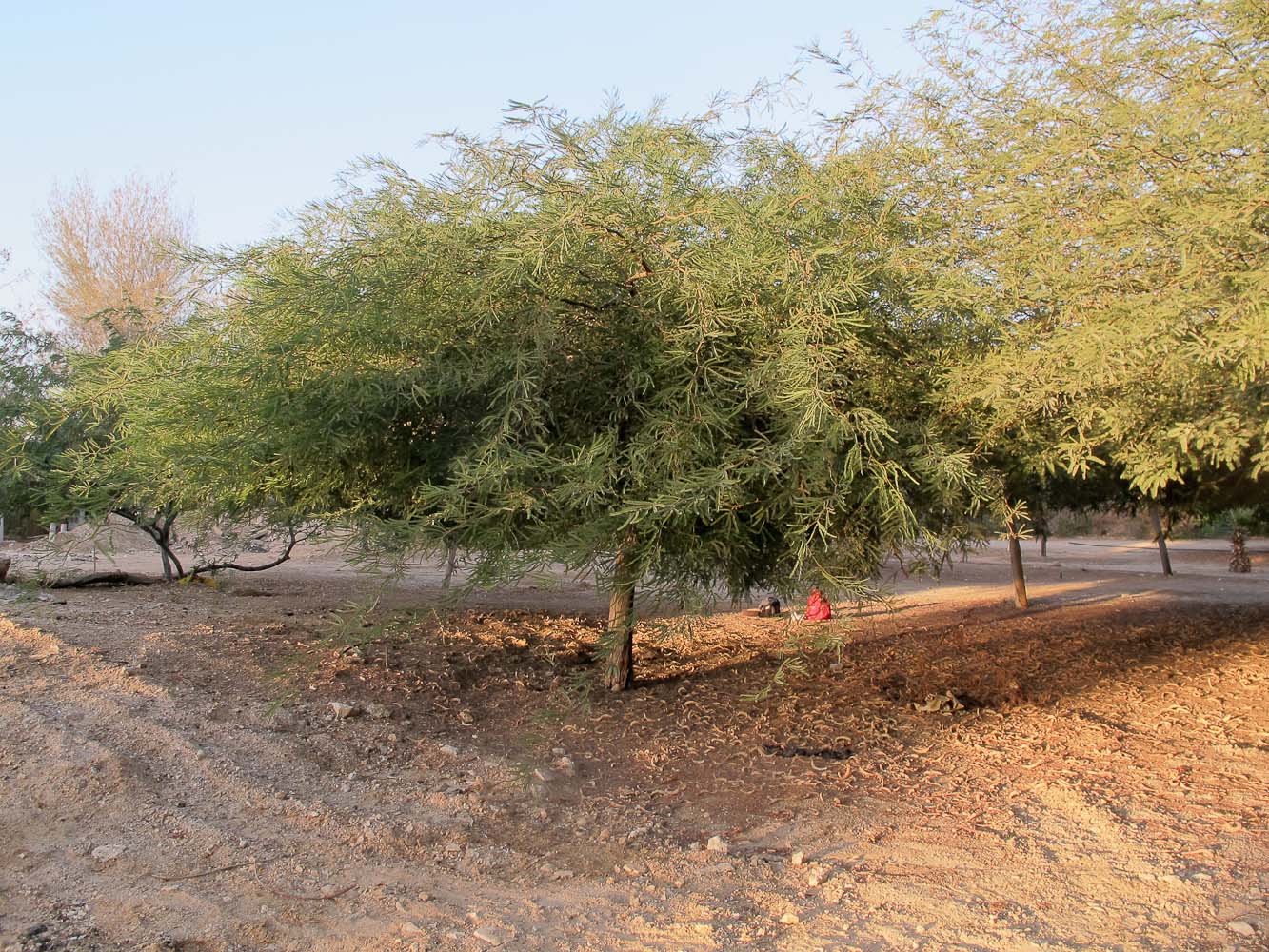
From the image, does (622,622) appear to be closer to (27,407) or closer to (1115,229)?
(1115,229)

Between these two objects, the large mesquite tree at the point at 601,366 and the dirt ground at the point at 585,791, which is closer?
the dirt ground at the point at 585,791

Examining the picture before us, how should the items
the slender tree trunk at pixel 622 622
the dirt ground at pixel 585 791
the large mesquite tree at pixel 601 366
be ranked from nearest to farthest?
1. the dirt ground at pixel 585 791
2. the large mesquite tree at pixel 601 366
3. the slender tree trunk at pixel 622 622

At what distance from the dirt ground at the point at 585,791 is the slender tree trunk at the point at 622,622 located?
17 cm

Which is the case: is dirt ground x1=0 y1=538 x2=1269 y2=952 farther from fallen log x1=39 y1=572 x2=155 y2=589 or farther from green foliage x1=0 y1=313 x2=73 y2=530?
fallen log x1=39 y1=572 x2=155 y2=589

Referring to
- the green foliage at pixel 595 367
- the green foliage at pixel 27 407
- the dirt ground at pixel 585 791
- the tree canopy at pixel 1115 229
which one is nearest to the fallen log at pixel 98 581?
the green foliage at pixel 27 407

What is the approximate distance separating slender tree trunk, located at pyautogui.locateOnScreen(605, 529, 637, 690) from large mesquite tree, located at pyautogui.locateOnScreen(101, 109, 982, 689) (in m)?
0.06

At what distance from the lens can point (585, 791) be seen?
242 inches

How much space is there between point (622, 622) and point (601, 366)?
195 centimetres

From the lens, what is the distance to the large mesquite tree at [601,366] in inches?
219

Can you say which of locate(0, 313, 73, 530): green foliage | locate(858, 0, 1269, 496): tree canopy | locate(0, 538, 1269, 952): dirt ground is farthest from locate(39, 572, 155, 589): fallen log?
locate(858, 0, 1269, 496): tree canopy

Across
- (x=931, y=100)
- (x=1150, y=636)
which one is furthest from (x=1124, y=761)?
(x=1150, y=636)

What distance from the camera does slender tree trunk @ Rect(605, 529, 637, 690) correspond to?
6156 millimetres

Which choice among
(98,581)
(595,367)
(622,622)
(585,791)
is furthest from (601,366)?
(98,581)

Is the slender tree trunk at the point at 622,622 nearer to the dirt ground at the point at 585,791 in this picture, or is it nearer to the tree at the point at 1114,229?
the dirt ground at the point at 585,791
